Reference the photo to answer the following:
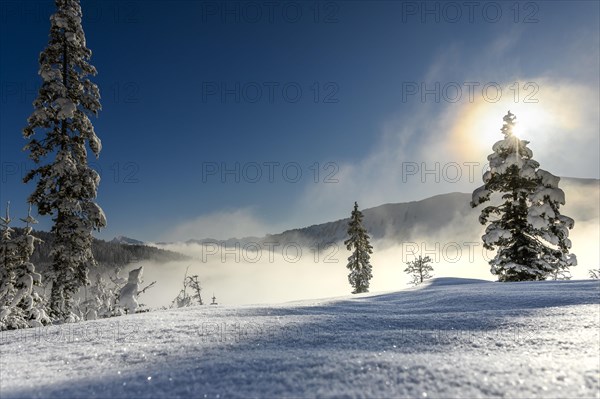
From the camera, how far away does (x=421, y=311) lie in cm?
501

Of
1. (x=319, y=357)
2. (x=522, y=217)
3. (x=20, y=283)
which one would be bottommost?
(x=20, y=283)

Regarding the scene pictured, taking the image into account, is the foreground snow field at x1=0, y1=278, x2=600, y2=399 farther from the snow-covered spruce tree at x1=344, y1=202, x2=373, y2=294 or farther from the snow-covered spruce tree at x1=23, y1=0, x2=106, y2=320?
the snow-covered spruce tree at x1=344, y1=202, x2=373, y2=294

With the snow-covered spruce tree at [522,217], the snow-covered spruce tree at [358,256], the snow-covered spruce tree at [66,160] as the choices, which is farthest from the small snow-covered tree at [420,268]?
the snow-covered spruce tree at [66,160]

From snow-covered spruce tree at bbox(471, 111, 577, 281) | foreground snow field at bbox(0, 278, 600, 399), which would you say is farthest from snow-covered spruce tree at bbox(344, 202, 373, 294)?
foreground snow field at bbox(0, 278, 600, 399)

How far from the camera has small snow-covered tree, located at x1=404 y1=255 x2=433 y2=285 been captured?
58.3 metres

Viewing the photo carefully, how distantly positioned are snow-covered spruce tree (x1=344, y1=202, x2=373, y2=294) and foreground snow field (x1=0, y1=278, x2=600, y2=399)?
35517 mm

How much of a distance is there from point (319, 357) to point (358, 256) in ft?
127

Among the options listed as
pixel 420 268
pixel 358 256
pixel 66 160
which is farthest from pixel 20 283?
pixel 420 268

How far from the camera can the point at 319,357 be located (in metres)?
2.37

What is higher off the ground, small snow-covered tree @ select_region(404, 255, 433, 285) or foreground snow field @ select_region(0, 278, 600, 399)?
foreground snow field @ select_region(0, 278, 600, 399)

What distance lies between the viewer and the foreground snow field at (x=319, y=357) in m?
1.84

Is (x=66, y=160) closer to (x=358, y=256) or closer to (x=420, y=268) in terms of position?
(x=358, y=256)

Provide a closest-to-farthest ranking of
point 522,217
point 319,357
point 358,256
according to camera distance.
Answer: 1. point 319,357
2. point 522,217
3. point 358,256

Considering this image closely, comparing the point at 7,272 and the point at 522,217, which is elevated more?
the point at 522,217
